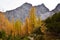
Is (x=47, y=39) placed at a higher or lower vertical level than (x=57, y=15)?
lower

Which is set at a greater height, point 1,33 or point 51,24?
point 51,24

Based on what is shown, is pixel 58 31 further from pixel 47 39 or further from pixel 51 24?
pixel 47 39

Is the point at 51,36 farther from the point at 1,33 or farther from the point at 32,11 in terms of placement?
the point at 32,11

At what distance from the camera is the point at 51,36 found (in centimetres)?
842

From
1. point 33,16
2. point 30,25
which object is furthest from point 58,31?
point 33,16

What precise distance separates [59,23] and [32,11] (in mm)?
25010

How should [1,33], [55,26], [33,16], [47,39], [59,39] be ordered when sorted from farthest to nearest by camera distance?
[33,16] < [1,33] < [47,39] < [59,39] < [55,26]

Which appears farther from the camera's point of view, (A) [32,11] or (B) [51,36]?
(A) [32,11]

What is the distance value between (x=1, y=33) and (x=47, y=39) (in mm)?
4526

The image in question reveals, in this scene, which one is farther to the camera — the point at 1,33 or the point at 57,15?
the point at 1,33

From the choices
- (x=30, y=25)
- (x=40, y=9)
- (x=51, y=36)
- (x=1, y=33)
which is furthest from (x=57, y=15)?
(x=40, y=9)

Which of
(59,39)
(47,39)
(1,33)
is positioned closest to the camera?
(59,39)

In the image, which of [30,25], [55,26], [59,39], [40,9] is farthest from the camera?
[40,9]

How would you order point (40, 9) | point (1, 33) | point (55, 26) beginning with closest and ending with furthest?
point (55, 26), point (1, 33), point (40, 9)
